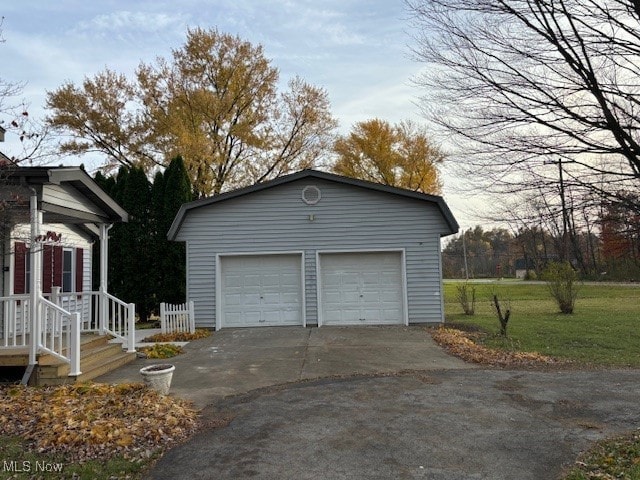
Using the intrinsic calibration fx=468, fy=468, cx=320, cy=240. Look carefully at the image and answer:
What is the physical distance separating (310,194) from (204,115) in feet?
43.7

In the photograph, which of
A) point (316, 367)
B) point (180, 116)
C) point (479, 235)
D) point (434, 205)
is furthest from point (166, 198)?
point (479, 235)

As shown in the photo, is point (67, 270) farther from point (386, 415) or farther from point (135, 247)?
point (386, 415)

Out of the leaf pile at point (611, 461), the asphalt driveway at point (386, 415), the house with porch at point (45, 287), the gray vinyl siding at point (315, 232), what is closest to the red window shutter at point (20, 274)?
the house with porch at point (45, 287)

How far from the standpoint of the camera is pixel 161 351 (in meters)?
9.69

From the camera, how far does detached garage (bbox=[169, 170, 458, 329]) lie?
13.7 m

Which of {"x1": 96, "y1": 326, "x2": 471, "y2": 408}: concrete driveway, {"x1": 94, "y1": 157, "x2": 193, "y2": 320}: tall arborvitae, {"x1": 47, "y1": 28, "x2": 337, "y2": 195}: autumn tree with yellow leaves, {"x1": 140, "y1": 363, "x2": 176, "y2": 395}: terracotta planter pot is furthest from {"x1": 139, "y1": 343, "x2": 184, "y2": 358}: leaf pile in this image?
{"x1": 47, "y1": 28, "x2": 337, "y2": 195}: autumn tree with yellow leaves

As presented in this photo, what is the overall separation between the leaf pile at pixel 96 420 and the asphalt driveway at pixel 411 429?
357 millimetres

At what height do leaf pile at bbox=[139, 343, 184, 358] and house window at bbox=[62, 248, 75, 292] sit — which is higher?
house window at bbox=[62, 248, 75, 292]

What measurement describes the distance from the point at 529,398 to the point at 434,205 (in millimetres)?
8319

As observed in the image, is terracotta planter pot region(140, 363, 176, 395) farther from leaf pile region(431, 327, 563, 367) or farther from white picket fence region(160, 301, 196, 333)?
white picket fence region(160, 301, 196, 333)

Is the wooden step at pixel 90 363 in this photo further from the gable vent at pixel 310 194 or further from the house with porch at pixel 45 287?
the gable vent at pixel 310 194

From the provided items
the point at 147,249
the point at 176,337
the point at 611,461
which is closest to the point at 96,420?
the point at 611,461

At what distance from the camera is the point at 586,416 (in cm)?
525

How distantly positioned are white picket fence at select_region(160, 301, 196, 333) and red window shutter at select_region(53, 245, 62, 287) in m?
2.55
